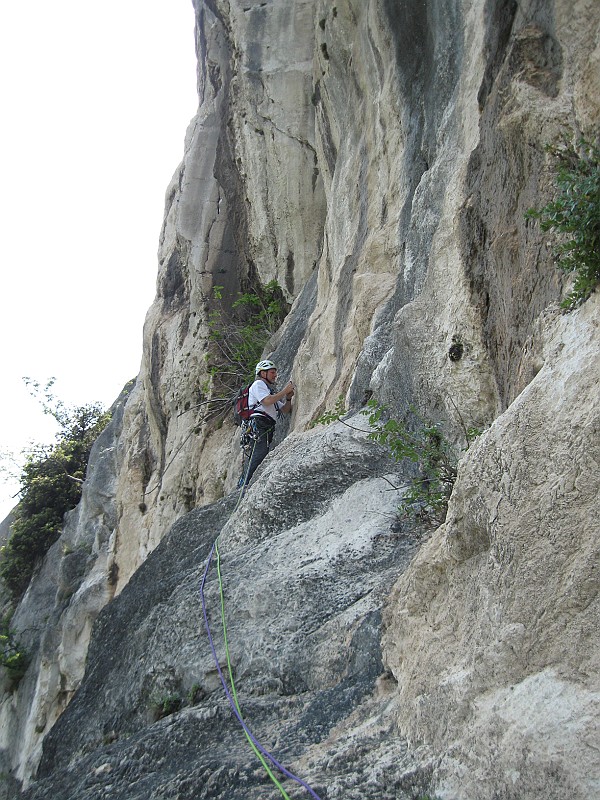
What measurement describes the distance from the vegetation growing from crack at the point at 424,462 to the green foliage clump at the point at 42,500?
18631 mm

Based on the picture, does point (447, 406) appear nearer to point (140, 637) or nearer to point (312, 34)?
point (140, 637)

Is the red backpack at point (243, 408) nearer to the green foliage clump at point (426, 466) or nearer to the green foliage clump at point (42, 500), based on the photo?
the green foliage clump at point (426, 466)

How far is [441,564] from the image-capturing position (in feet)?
14.5

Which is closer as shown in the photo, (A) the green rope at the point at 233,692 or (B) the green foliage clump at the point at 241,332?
(A) the green rope at the point at 233,692

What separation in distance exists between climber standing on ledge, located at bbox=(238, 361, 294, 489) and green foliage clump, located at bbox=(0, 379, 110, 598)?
14.8 m

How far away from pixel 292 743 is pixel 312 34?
37.5 feet

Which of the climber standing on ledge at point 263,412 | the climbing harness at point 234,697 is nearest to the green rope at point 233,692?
the climbing harness at point 234,697

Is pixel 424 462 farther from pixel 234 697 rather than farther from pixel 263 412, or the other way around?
pixel 263 412

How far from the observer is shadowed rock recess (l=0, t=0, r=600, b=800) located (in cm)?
353

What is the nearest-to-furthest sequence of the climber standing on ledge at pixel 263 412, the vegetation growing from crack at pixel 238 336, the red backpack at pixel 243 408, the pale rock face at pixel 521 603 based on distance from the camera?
the pale rock face at pixel 521 603
the climber standing on ledge at pixel 263 412
the red backpack at pixel 243 408
the vegetation growing from crack at pixel 238 336

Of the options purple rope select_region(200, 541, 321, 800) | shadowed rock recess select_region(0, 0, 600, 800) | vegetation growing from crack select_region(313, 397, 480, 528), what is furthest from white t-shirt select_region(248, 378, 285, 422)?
vegetation growing from crack select_region(313, 397, 480, 528)

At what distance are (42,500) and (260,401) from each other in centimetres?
1637

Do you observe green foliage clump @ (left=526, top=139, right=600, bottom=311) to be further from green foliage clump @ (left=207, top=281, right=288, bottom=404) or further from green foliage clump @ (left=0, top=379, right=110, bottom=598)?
green foliage clump @ (left=0, top=379, right=110, bottom=598)

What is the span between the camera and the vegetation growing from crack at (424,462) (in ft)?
18.1
